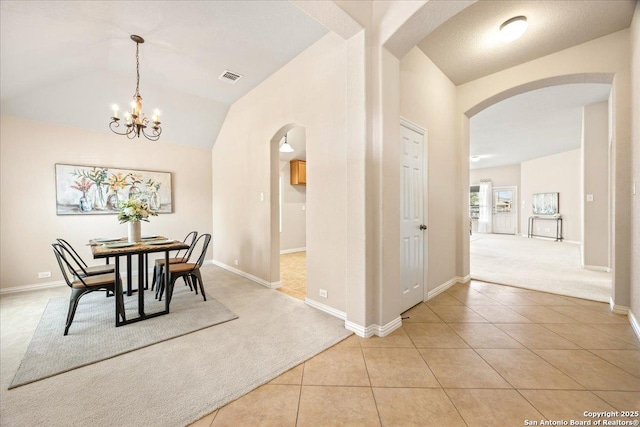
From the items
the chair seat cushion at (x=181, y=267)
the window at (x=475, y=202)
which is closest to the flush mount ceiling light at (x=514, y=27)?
the chair seat cushion at (x=181, y=267)

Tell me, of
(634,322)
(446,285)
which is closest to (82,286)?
(446,285)

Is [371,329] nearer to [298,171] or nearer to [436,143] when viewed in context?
[436,143]

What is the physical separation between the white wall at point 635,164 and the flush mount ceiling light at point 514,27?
900mm

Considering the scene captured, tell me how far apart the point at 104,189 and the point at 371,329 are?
195 inches

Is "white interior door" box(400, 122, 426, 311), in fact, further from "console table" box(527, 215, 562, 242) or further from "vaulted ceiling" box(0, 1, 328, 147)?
"console table" box(527, 215, 562, 242)

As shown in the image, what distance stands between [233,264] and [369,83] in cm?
393

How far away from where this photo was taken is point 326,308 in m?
2.87

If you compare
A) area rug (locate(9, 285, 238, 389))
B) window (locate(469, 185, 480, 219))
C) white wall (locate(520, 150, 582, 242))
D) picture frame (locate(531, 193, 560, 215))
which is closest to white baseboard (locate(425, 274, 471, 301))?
area rug (locate(9, 285, 238, 389))

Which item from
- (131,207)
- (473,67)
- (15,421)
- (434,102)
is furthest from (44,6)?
(473,67)

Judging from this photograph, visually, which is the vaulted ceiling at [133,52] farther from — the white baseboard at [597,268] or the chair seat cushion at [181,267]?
the white baseboard at [597,268]

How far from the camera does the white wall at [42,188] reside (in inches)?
142

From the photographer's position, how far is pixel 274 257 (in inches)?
151

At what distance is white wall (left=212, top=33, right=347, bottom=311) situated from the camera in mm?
2754

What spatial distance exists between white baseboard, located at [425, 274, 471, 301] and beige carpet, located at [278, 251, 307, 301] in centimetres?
170
